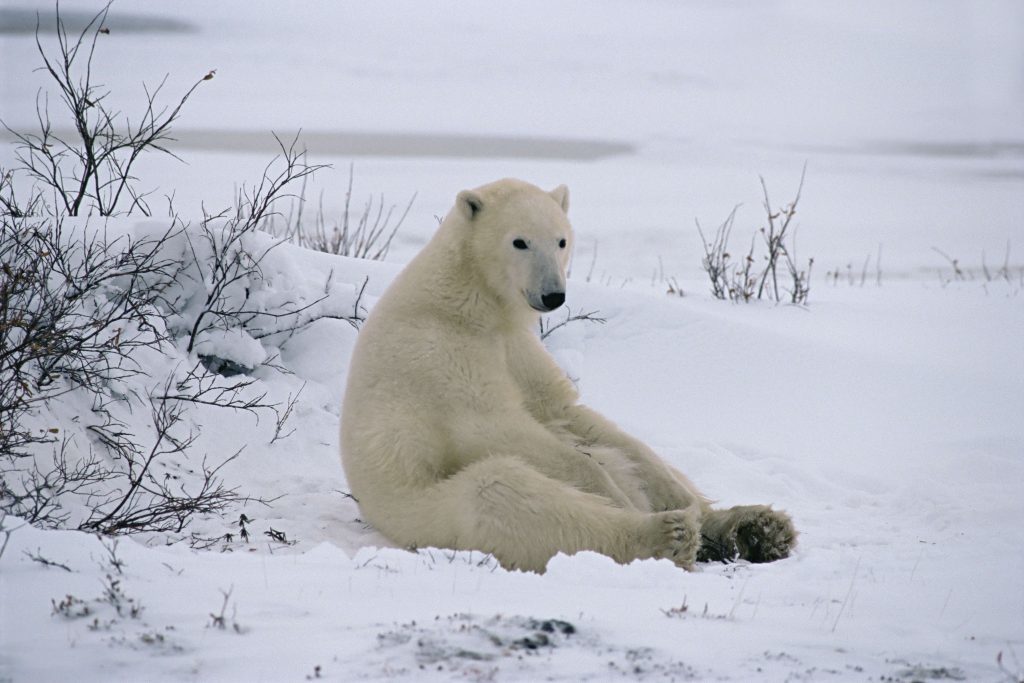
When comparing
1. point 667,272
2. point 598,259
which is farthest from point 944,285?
point 598,259

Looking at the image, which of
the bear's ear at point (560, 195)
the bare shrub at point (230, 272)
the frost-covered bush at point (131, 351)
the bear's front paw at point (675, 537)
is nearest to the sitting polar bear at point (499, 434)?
the bear's front paw at point (675, 537)

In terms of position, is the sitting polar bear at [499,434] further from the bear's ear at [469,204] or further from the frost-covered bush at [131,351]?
the frost-covered bush at [131,351]

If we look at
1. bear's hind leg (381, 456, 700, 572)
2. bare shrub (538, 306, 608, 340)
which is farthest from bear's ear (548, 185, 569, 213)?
bare shrub (538, 306, 608, 340)

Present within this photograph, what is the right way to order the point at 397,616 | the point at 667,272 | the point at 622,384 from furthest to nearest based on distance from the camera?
1. the point at 667,272
2. the point at 622,384
3. the point at 397,616

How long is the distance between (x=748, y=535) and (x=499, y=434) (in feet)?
3.15

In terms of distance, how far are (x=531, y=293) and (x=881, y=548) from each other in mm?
1558

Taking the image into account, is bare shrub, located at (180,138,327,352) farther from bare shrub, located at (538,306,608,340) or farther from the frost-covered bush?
bare shrub, located at (538,306,608,340)

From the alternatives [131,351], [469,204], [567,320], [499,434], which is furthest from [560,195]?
[131,351]

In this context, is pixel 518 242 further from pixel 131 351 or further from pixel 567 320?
pixel 567 320

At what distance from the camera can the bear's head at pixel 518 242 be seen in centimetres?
369

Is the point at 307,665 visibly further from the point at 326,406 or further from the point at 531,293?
the point at 326,406

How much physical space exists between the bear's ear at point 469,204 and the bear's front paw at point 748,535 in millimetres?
1427

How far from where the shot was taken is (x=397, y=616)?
2533 millimetres

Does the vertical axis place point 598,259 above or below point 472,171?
below
